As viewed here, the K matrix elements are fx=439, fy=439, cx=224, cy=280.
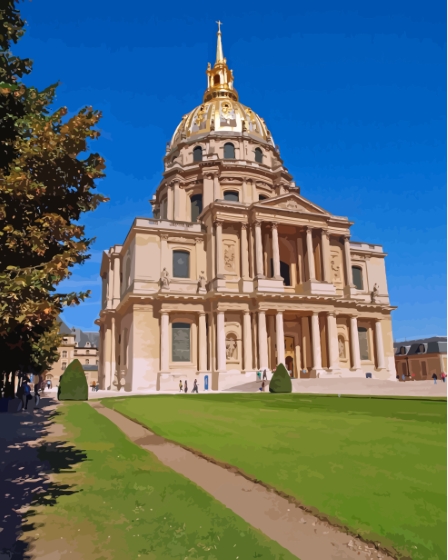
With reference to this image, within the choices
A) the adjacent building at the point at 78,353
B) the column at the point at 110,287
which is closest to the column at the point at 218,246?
the column at the point at 110,287

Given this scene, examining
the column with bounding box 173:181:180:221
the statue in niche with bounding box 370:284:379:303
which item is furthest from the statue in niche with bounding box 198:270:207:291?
the statue in niche with bounding box 370:284:379:303

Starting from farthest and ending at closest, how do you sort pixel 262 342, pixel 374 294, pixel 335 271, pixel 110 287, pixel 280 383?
1. pixel 110 287
2. pixel 374 294
3. pixel 335 271
4. pixel 262 342
5. pixel 280 383

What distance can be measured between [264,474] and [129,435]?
7.01 metres

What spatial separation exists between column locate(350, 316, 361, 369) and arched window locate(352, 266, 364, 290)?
7.33m

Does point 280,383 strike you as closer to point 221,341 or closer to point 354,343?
point 221,341

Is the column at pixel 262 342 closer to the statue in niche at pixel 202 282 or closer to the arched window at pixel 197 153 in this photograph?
the statue in niche at pixel 202 282

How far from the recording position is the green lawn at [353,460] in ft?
18.7

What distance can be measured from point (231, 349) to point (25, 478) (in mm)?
37882

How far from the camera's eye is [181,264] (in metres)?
49.5

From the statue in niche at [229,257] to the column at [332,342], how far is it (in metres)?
12.3

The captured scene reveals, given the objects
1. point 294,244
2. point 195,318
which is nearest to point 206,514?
point 195,318

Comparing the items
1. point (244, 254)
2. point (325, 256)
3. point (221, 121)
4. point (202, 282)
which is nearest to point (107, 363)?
point (202, 282)

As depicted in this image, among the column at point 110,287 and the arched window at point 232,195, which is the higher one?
the arched window at point 232,195

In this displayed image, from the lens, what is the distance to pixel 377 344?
2168 inches
